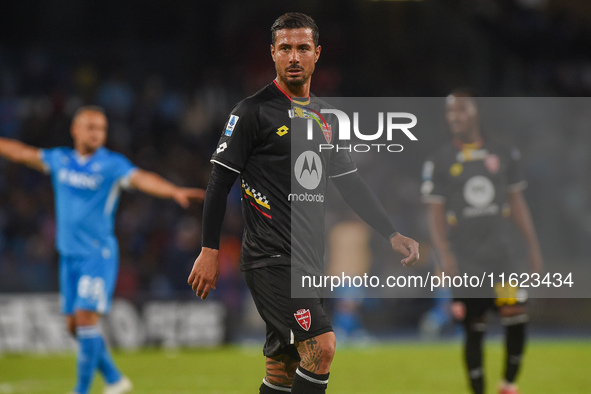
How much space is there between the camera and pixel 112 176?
24.6 ft

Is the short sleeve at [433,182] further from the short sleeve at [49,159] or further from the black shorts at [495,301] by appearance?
the short sleeve at [49,159]

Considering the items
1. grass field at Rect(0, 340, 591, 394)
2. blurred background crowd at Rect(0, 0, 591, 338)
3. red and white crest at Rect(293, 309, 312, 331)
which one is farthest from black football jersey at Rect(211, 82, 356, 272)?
blurred background crowd at Rect(0, 0, 591, 338)

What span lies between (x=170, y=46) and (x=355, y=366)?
1008 centimetres

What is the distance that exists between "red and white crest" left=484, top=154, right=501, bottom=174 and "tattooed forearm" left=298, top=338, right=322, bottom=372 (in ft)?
10.7

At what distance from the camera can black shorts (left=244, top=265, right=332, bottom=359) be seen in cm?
419

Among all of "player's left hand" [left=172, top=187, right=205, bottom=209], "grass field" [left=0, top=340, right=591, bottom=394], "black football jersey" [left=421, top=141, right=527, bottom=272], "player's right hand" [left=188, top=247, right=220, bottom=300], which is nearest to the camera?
"player's right hand" [left=188, top=247, right=220, bottom=300]

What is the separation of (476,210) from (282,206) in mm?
3021

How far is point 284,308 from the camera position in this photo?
4.23 meters

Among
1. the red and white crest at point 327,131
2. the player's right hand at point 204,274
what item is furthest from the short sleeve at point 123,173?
the player's right hand at point 204,274

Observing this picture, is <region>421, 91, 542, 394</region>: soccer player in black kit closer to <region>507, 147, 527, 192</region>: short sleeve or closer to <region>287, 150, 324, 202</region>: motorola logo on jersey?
<region>507, 147, 527, 192</region>: short sleeve

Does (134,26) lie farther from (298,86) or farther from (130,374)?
(298,86)

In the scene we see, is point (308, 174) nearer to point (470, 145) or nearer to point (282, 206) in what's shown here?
point (282, 206)

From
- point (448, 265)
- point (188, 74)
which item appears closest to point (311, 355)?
point (448, 265)

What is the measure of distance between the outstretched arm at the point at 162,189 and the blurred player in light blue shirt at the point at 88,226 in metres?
0.01
